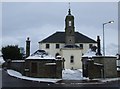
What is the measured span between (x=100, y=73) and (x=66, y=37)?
3940cm

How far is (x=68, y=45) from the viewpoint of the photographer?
71.8m

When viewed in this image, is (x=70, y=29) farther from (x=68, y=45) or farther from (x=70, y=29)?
(x=68, y=45)

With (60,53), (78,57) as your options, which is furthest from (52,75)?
(60,53)

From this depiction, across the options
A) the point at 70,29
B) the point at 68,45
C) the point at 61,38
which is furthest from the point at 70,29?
the point at 61,38

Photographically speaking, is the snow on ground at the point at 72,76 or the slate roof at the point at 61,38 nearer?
the snow on ground at the point at 72,76

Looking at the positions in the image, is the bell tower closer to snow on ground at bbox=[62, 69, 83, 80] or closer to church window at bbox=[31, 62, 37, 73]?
snow on ground at bbox=[62, 69, 83, 80]

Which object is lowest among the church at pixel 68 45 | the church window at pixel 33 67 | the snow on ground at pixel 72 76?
the snow on ground at pixel 72 76

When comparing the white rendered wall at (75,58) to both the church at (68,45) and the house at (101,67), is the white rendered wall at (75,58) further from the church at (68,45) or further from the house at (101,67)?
the house at (101,67)

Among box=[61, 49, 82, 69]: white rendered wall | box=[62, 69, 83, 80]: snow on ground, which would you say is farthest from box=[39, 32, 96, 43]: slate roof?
box=[62, 69, 83, 80]: snow on ground

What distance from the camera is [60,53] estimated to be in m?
74.2

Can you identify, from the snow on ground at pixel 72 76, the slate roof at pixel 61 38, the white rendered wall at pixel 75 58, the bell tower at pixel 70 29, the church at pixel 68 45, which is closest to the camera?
the snow on ground at pixel 72 76

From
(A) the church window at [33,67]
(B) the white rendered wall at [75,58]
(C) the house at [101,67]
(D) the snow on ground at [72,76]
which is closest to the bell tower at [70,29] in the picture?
(B) the white rendered wall at [75,58]

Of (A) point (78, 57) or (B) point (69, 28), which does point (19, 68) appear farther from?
(B) point (69, 28)

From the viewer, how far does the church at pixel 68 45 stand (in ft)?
225
